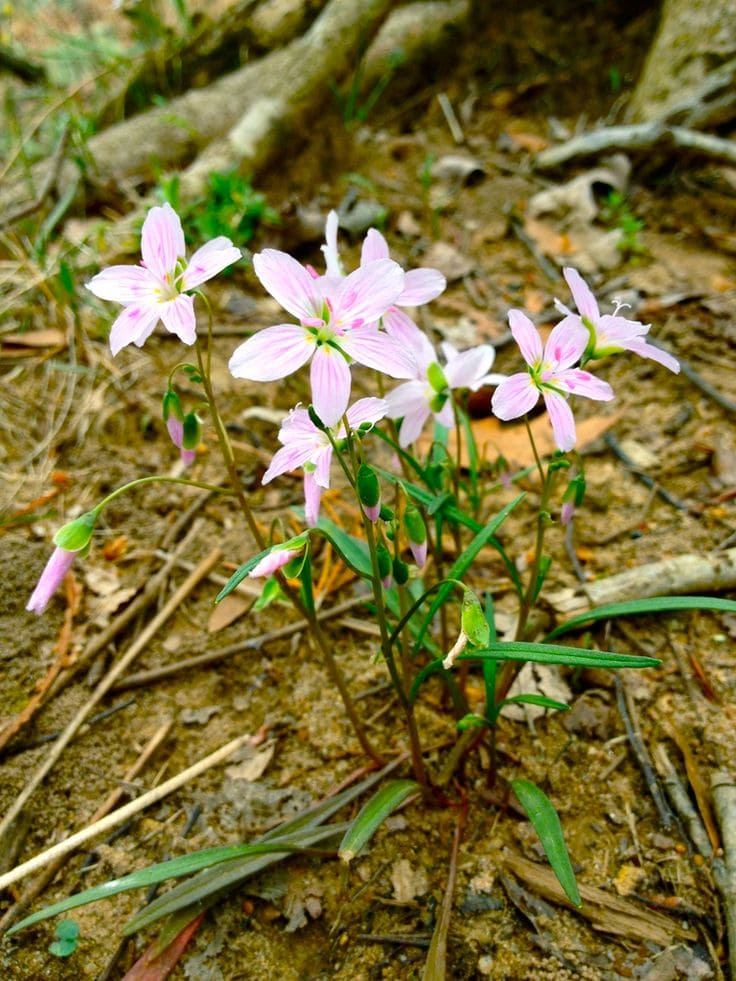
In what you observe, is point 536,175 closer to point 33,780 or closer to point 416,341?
point 416,341

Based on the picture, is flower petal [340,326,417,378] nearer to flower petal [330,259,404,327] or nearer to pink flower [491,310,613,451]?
flower petal [330,259,404,327]

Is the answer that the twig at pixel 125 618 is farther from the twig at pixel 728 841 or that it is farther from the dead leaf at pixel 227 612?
the twig at pixel 728 841

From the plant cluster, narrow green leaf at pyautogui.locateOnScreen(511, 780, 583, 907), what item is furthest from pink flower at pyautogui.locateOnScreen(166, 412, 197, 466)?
narrow green leaf at pyautogui.locateOnScreen(511, 780, 583, 907)

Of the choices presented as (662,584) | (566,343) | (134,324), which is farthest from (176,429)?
(662,584)

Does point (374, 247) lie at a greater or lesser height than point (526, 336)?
greater

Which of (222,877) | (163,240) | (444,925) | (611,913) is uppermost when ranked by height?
(163,240)

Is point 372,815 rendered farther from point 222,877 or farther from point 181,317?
point 181,317

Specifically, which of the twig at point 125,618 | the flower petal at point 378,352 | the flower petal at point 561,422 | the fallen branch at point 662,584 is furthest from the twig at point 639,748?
the twig at point 125,618
